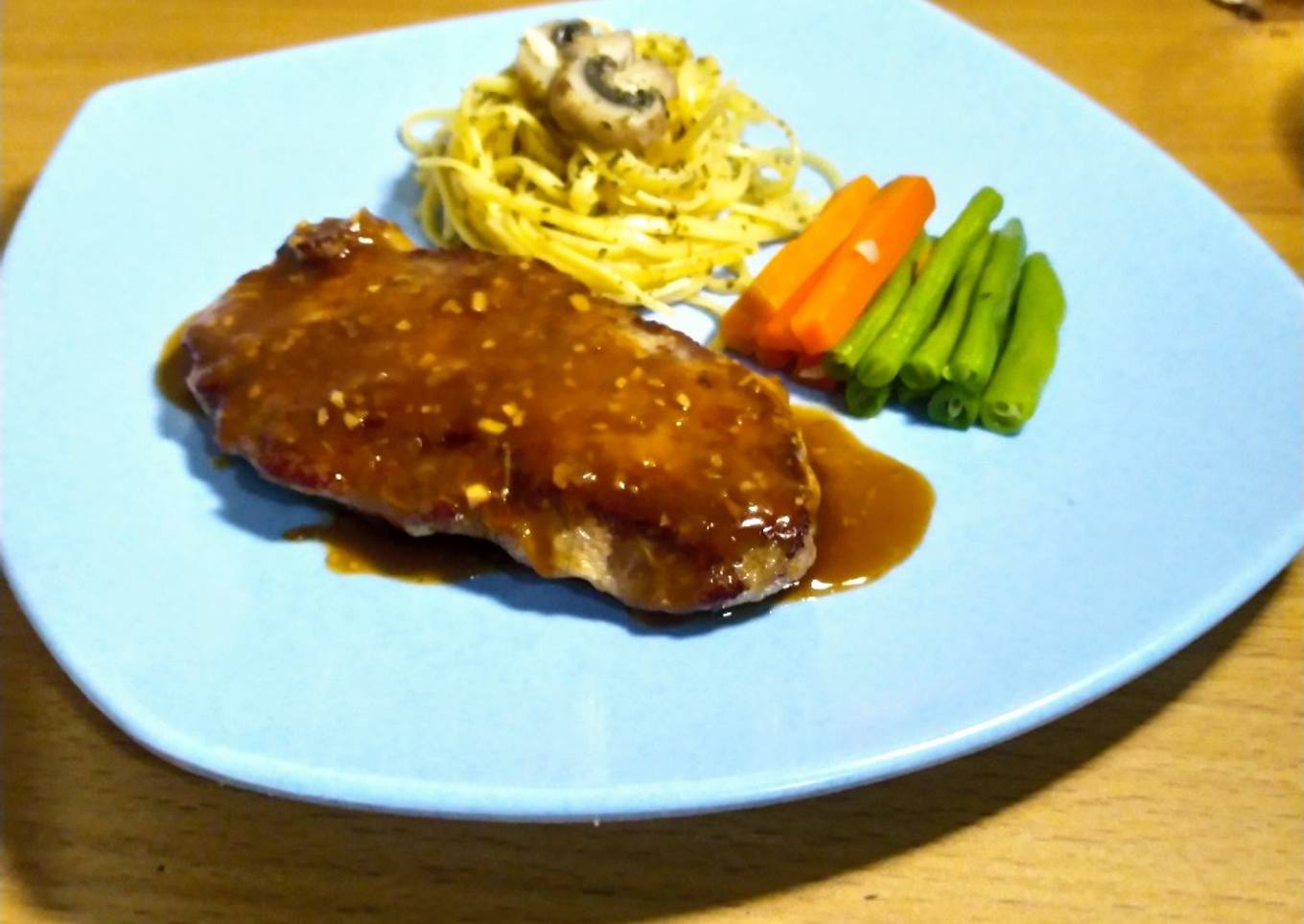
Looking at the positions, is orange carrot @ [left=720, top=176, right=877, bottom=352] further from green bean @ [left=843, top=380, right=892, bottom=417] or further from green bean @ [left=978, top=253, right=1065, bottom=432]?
green bean @ [left=978, top=253, right=1065, bottom=432]

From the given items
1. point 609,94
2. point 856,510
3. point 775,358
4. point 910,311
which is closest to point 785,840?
point 856,510

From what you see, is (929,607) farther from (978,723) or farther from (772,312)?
(772,312)

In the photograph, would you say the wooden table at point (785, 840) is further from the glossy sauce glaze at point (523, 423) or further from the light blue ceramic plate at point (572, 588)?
the glossy sauce glaze at point (523, 423)

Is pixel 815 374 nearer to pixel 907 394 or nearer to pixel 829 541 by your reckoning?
pixel 907 394

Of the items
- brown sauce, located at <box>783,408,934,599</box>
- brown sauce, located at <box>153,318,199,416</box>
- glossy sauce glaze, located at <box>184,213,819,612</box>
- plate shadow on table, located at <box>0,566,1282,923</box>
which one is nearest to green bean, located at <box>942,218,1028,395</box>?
brown sauce, located at <box>783,408,934,599</box>

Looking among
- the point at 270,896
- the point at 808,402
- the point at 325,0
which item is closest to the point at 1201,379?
the point at 808,402

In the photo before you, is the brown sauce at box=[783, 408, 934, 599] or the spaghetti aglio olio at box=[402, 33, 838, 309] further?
the spaghetti aglio olio at box=[402, 33, 838, 309]

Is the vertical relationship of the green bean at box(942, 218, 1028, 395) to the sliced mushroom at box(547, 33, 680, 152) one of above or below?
below
